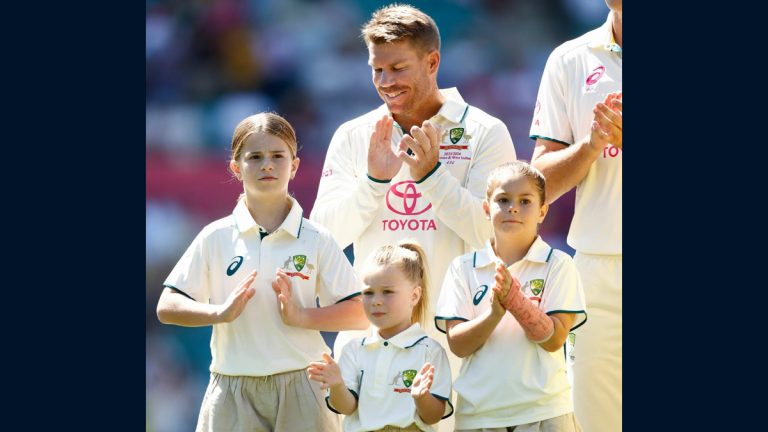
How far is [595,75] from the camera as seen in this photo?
4.38 metres


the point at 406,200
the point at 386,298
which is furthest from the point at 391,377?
the point at 406,200

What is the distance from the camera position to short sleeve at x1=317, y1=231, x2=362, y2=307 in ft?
13.8

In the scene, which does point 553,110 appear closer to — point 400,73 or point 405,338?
point 400,73

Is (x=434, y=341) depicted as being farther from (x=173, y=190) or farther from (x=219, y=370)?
(x=173, y=190)

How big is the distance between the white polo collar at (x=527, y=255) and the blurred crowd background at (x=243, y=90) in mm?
1421

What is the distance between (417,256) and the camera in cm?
414

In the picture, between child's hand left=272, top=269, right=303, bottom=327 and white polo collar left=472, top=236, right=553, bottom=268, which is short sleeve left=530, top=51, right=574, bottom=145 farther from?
child's hand left=272, top=269, right=303, bottom=327

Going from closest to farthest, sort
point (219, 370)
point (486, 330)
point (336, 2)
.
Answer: point (486, 330) → point (219, 370) → point (336, 2)

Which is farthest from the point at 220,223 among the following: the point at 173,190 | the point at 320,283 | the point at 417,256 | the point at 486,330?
the point at 173,190

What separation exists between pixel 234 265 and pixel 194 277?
6.1 inches

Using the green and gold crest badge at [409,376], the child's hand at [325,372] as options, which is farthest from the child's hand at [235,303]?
the green and gold crest badge at [409,376]

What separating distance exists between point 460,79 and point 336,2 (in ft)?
2.56

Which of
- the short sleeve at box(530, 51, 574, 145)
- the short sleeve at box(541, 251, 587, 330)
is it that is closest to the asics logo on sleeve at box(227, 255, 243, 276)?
the short sleeve at box(541, 251, 587, 330)

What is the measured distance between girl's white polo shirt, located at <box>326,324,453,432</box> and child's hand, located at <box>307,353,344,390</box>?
0.36ft
